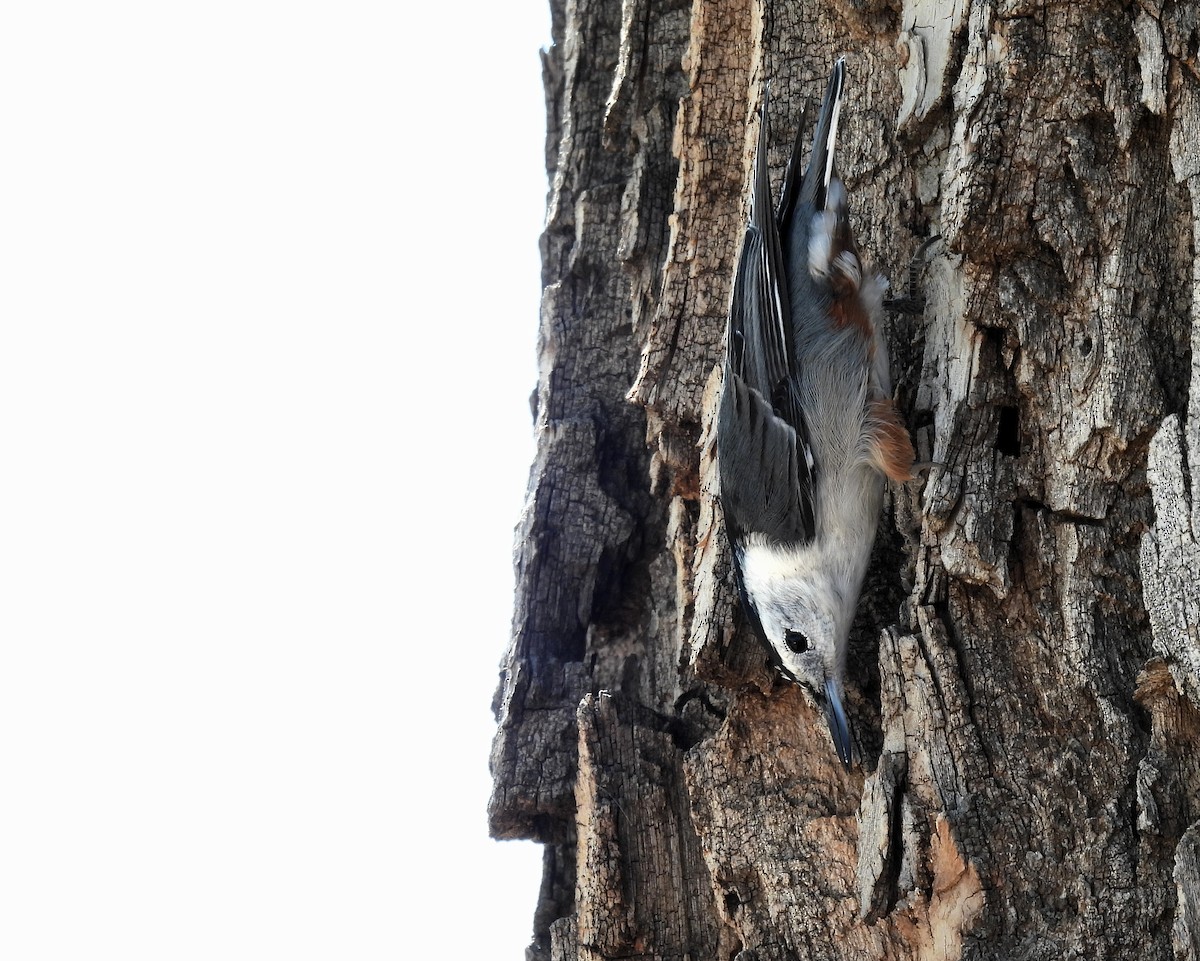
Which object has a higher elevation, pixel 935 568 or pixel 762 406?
pixel 762 406

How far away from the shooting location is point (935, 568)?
2336mm

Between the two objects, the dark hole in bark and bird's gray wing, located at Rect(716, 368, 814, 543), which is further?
bird's gray wing, located at Rect(716, 368, 814, 543)

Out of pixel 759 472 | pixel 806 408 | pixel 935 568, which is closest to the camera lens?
pixel 935 568

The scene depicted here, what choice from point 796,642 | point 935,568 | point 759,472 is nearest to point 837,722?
point 796,642

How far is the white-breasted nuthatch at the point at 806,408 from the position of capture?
262 centimetres

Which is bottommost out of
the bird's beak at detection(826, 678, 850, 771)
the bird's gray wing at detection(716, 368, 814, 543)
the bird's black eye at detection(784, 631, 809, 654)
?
the bird's beak at detection(826, 678, 850, 771)

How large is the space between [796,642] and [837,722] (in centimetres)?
18

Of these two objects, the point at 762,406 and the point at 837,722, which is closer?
the point at 837,722

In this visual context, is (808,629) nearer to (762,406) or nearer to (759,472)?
(759,472)

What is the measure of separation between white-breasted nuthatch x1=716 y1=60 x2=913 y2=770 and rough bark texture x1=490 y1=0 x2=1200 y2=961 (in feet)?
0.27

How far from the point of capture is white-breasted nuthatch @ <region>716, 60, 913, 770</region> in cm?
262

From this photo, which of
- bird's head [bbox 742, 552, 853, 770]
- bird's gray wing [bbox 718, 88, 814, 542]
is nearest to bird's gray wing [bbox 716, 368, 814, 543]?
bird's gray wing [bbox 718, 88, 814, 542]

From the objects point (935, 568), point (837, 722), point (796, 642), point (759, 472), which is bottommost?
point (837, 722)

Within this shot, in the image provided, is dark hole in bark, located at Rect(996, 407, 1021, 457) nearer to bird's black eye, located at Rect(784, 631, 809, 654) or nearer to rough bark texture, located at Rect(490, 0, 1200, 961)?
rough bark texture, located at Rect(490, 0, 1200, 961)
